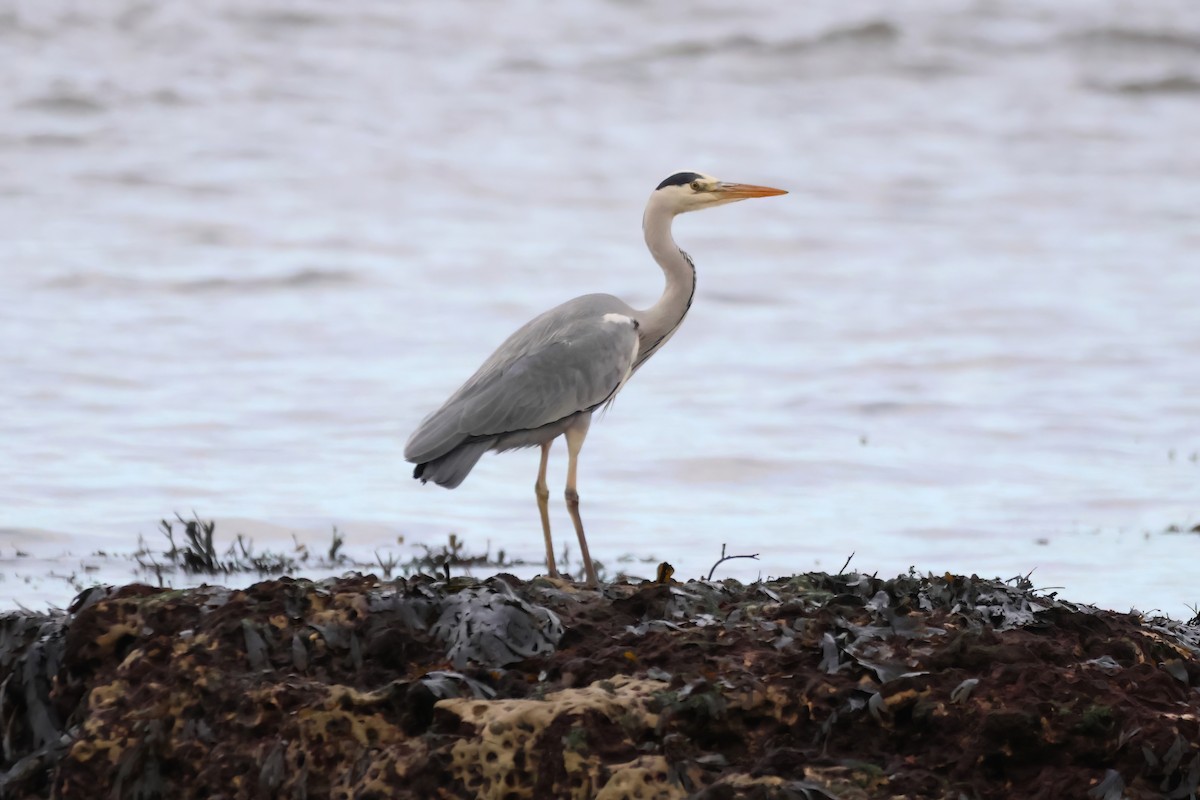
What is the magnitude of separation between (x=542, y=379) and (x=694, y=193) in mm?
1293

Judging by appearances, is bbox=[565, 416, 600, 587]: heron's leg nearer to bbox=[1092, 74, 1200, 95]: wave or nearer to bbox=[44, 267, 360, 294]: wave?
bbox=[44, 267, 360, 294]: wave

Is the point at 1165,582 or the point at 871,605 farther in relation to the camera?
the point at 1165,582

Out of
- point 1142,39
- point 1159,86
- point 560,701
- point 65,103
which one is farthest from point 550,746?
point 1142,39

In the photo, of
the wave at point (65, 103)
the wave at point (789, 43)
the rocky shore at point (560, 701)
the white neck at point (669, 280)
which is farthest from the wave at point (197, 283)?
the rocky shore at point (560, 701)

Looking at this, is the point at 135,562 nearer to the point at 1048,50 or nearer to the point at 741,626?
the point at 741,626

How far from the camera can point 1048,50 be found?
118ft

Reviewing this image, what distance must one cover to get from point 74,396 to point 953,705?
44.1 ft

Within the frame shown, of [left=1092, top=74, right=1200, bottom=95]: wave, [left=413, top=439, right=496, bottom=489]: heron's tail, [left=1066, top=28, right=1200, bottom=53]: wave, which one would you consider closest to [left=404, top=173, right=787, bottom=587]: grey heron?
[left=413, top=439, right=496, bottom=489]: heron's tail

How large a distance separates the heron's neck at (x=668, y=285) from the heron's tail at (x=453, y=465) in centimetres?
112

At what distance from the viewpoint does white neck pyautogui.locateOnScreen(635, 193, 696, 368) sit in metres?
8.20

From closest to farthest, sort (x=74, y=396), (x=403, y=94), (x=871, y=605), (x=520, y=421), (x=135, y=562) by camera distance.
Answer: (x=871, y=605)
(x=520, y=421)
(x=135, y=562)
(x=74, y=396)
(x=403, y=94)

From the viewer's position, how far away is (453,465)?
742 centimetres

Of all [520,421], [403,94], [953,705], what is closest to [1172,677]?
[953,705]

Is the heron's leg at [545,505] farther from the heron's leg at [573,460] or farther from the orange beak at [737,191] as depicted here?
the orange beak at [737,191]
